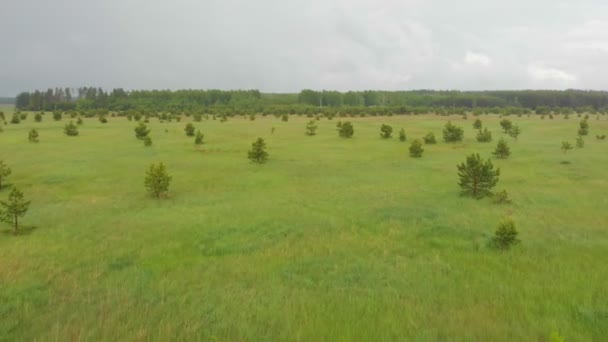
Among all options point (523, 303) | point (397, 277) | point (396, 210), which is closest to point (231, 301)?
point (397, 277)

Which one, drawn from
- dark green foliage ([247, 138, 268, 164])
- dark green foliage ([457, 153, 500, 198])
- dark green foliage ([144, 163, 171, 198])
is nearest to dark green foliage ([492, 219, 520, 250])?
dark green foliage ([457, 153, 500, 198])

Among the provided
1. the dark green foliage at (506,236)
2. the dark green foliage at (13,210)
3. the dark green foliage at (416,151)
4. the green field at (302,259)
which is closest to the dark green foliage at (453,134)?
the dark green foliage at (416,151)

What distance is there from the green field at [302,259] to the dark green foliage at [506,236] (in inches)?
18.8

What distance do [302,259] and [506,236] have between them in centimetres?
755

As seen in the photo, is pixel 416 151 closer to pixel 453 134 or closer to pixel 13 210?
pixel 453 134

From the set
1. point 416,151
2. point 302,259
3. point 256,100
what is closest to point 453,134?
point 416,151

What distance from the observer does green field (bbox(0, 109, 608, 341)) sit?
339 inches

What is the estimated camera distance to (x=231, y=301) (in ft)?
31.9

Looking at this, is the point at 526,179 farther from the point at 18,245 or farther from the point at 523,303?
the point at 18,245

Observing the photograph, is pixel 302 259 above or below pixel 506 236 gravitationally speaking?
below

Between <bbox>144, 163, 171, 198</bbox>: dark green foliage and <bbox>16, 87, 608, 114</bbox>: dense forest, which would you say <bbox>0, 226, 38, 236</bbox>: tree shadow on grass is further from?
<bbox>16, 87, 608, 114</bbox>: dense forest

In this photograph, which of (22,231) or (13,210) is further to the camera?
(13,210)

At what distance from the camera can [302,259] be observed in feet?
41.6

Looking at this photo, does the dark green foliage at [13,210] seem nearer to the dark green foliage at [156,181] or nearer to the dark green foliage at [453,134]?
the dark green foliage at [156,181]
